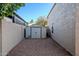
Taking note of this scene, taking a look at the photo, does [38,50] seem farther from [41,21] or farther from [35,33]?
[41,21]

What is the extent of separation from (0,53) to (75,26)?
12.6 feet

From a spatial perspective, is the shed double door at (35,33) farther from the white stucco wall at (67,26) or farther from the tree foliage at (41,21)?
the white stucco wall at (67,26)

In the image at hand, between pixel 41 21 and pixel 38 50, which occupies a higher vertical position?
pixel 41 21

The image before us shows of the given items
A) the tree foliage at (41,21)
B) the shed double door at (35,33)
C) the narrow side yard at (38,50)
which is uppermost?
the tree foliage at (41,21)

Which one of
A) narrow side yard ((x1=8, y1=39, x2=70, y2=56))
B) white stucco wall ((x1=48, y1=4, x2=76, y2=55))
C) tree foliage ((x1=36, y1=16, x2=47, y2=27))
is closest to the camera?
white stucco wall ((x1=48, y1=4, x2=76, y2=55))

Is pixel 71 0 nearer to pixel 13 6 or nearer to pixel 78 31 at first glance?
pixel 78 31

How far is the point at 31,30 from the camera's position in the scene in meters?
22.5

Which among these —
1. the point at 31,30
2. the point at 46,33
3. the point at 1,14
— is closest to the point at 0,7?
the point at 1,14

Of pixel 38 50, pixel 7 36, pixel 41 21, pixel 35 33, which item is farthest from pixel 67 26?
pixel 41 21

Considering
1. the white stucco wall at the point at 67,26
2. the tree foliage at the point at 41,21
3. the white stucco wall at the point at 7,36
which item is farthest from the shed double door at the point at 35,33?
the white stucco wall at the point at 7,36

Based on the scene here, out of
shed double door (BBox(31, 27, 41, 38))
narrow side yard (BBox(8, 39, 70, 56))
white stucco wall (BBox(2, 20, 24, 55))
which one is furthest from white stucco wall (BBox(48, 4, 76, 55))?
shed double door (BBox(31, 27, 41, 38))

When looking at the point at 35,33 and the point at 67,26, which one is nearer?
the point at 67,26

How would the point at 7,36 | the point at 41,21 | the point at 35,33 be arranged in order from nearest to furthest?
the point at 7,36, the point at 35,33, the point at 41,21

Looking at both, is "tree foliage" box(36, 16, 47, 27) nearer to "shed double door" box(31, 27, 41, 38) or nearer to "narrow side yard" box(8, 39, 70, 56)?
"shed double door" box(31, 27, 41, 38)
